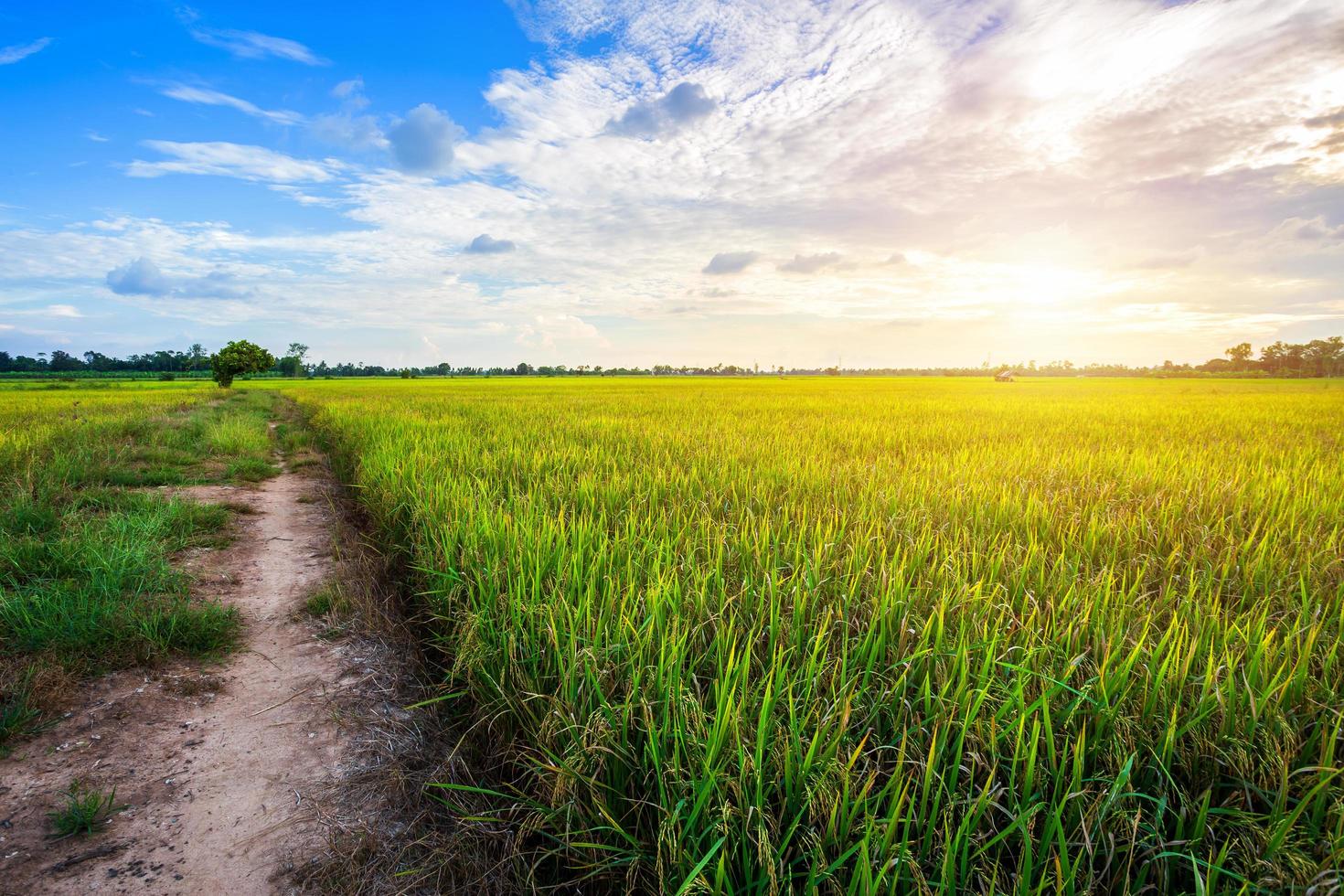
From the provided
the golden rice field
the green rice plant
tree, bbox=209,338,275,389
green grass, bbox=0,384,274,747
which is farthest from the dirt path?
tree, bbox=209,338,275,389

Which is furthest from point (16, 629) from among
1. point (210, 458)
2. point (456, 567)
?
point (210, 458)

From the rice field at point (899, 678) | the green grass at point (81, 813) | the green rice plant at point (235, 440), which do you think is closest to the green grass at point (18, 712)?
the green grass at point (81, 813)

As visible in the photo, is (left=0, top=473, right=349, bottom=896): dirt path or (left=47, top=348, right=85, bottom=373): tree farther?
(left=47, top=348, right=85, bottom=373): tree

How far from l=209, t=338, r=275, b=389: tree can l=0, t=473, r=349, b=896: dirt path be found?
48.0 metres

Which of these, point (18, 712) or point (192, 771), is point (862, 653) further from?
point (18, 712)

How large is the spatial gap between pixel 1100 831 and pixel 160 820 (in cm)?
271

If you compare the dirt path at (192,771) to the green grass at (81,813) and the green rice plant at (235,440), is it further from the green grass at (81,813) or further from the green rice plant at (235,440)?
the green rice plant at (235,440)

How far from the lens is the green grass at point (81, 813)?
67.6 inches

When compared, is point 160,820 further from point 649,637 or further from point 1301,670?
point 1301,670

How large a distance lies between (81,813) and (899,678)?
8.65 feet

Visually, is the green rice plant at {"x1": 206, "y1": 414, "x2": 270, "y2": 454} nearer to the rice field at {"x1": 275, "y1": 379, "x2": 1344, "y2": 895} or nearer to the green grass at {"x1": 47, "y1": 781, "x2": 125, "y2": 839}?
the rice field at {"x1": 275, "y1": 379, "x2": 1344, "y2": 895}

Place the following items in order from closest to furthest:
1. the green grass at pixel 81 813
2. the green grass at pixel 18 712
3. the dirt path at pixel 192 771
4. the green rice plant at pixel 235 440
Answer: the dirt path at pixel 192 771 → the green grass at pixel 81 813 → the green grass at pixel 18 712 → the green rice plant at pixel 235 440

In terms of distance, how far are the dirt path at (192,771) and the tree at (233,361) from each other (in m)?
48.0

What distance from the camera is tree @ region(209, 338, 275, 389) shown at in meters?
41.2
